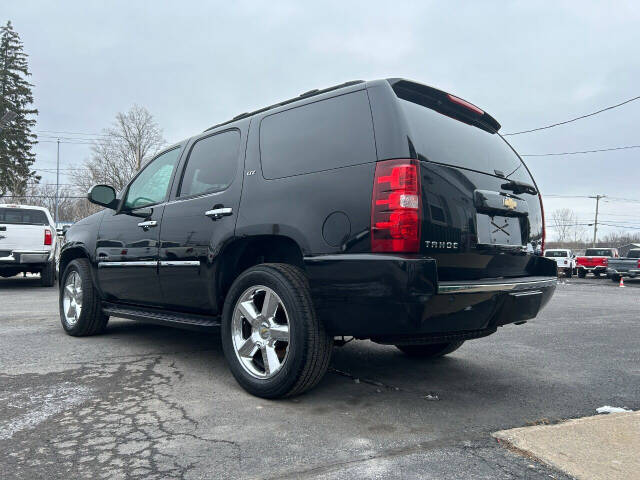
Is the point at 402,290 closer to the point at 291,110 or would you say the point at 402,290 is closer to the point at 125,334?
the point at 291,110

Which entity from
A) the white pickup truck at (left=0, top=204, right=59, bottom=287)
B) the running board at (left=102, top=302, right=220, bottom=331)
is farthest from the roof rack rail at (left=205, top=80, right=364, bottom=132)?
the white pickup truck at (left=0, top=204, right=59, bottom=287)

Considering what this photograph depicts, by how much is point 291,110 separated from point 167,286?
169 cm

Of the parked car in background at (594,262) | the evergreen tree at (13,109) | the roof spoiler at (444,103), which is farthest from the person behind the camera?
the evergreen tree at (13,109)

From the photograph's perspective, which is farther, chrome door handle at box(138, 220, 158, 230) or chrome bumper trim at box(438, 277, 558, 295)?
chrome door handle at box(138, 220, 158, 230)

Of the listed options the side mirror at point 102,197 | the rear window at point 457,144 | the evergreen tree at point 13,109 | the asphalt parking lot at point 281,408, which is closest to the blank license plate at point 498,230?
the rear window at point 457,144

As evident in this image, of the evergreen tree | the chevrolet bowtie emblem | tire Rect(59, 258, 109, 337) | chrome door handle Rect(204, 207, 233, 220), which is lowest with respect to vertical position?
tire Rect(59, 258, 109, 337)

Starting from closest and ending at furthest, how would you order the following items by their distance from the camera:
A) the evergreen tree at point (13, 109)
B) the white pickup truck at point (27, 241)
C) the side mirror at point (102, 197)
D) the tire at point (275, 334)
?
the tire at point (275, 334)
the side mirror at point (102, 197)
the white pickup truck at point (27, 241)
the evergreen tree at point (13, 109)

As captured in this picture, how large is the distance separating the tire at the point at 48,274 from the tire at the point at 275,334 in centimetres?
999

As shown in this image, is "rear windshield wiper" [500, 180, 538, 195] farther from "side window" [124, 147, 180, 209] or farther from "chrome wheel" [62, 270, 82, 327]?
"chrome wheel" [62, 270, 82, 327]

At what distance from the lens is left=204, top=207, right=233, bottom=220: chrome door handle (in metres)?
3.46

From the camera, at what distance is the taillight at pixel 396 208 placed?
8.53 ft

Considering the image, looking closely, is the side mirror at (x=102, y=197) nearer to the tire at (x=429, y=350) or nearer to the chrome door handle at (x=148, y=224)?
the chrome door handle at (x=148, y=224)

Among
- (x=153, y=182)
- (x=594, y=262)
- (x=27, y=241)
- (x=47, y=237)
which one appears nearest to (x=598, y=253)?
(x=594, y=262)

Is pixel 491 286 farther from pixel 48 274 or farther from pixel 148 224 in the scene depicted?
pixel 48 274
